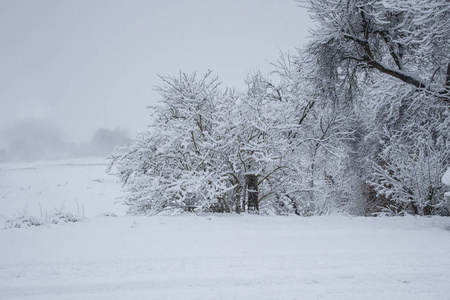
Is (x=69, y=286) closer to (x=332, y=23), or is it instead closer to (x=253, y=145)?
(x=253, y=145)

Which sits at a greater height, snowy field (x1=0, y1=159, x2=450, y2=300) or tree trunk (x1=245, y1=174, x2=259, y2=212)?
tree trunk (x1=245, y1=174, x2=259, y2=212)

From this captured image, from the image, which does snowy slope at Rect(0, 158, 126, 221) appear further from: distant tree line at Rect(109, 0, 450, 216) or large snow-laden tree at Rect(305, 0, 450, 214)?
large snow-laden tree at Rect(305, 0, 450, 214)

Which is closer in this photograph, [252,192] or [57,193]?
[252,192]

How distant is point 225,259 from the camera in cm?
340

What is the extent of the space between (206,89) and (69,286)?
18.6 feet

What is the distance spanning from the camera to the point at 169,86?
23.7ft

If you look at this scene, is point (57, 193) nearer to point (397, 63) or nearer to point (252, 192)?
point (252, 192)

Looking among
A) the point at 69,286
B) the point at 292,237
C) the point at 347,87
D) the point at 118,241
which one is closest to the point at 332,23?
the point at 347,87

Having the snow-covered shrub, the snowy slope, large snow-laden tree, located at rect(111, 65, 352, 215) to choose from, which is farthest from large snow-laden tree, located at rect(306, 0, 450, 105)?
the snowy slope

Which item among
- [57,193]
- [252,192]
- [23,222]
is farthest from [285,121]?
[57,193]

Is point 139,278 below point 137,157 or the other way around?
below

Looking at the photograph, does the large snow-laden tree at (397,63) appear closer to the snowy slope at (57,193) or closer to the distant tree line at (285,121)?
the distant tree line at (285,121)

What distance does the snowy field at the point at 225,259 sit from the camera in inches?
105

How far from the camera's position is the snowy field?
2.68m
